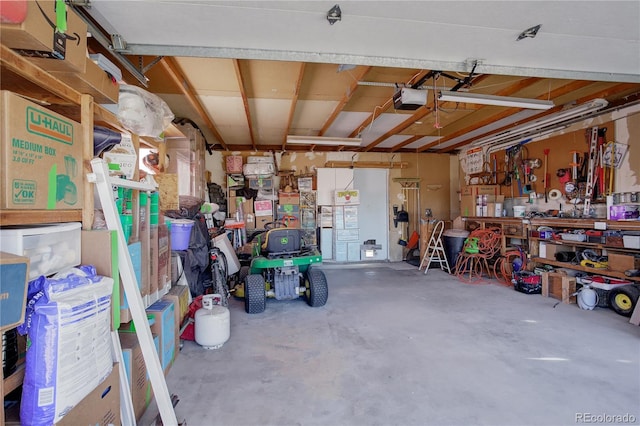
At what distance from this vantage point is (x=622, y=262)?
3869 mm

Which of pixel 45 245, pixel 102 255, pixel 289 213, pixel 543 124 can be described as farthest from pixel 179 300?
pixel 543 124

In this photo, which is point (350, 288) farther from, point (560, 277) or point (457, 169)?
point (457, 169)

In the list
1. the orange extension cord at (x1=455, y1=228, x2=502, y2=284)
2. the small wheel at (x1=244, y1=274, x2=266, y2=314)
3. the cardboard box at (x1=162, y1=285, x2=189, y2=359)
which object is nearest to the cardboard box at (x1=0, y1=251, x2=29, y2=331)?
the cardboard box at (x1=162, y1=285, x2=189, y2=359)

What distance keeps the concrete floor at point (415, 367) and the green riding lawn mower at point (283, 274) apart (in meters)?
0.20

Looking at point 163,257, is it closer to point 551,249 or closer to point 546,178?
point 551,249

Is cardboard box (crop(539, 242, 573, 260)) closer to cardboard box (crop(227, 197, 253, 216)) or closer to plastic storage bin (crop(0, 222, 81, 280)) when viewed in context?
cardboard box (crop(227, 197, 253, 216))

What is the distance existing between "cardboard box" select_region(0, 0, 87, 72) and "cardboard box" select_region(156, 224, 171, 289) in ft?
4.59

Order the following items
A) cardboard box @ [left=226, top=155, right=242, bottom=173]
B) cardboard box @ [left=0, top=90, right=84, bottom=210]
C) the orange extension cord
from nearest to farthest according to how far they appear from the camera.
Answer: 1. cardboard box @ [left=0, top=90, right=84, bottom=210]
2. the orange extension cord
3. cardboard box @ [left=226, top=155, right=242, bottom=173]

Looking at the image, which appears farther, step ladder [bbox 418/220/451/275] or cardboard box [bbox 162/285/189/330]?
step ladder [bbox 418/220/451/275]

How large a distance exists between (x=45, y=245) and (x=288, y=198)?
6.08m

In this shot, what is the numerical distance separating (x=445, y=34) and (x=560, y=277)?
3994 mm

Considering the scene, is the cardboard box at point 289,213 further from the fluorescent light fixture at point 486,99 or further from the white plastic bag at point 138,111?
the white plastic bag at point 138,111

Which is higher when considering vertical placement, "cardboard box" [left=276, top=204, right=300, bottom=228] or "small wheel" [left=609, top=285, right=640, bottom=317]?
"cardboard box" [left=276, top=204, right=300, bottom=228]

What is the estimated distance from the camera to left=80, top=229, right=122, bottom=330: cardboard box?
157cm
